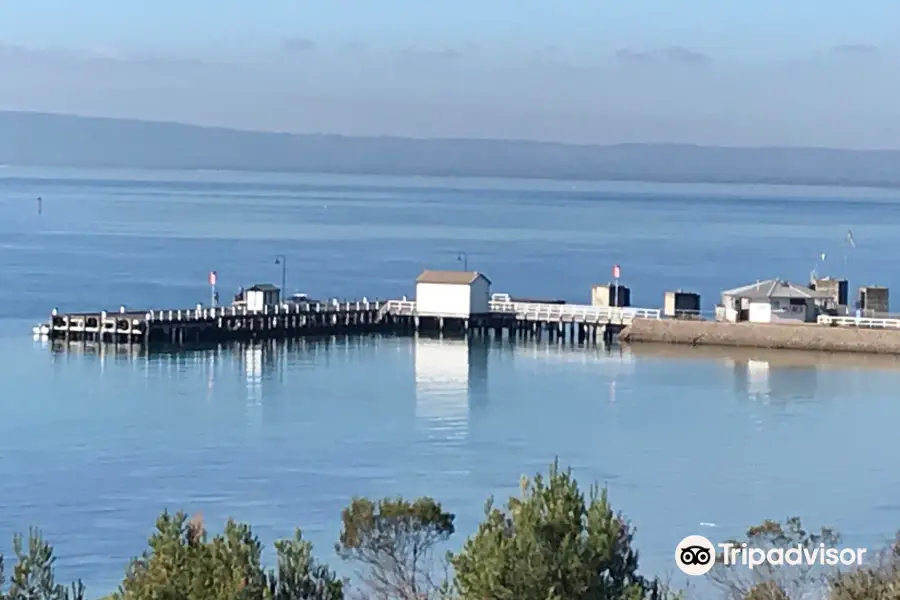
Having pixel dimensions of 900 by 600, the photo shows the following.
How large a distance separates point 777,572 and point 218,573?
23.7ft

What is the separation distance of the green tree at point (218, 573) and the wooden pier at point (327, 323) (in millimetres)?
34109

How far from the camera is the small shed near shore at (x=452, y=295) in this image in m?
52.3

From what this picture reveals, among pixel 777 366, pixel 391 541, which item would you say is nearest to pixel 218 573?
pixel 391 541

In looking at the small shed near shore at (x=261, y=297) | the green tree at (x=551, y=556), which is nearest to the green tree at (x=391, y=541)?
the green tree at (x=551, y=556)

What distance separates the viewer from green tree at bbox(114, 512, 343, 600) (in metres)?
13.2

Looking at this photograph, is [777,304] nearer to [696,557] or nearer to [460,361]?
[460,361]

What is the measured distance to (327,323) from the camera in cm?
5231

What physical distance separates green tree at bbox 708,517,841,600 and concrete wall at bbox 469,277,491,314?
29.0m

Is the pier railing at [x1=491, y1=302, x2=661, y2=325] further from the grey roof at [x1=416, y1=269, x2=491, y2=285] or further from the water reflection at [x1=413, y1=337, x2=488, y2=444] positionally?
the water reflection at [x1=413, y1=337, x2=488, y2=444]

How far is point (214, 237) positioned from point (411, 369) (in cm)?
7220

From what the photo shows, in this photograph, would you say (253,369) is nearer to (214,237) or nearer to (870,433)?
(870,433)

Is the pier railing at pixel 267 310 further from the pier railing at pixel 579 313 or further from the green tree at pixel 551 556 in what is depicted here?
the green tree at pixel 551 556

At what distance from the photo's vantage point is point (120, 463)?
105 feet

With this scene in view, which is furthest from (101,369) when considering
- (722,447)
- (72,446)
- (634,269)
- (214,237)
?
(214,237)
